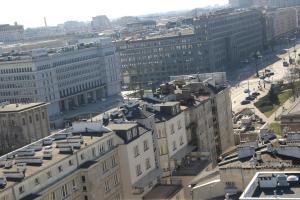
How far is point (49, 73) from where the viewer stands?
19550cm

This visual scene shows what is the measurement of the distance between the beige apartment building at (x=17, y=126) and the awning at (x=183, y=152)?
188ft

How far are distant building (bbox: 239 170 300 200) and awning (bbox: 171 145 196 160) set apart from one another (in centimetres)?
3546

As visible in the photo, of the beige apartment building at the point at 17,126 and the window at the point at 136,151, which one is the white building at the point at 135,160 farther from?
the beige apartment building at the point at 17,126

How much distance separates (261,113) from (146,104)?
248 feet

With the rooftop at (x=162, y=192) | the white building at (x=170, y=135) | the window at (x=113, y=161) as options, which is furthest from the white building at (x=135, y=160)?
the white building at (x=170, y=135)

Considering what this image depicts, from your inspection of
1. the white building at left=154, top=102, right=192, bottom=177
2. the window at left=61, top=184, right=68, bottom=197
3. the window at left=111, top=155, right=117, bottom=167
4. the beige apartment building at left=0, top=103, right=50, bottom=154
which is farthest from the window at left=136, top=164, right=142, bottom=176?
the beige apartment building at left=0, top=103, right=50, bottom=154

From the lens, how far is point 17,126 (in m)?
133

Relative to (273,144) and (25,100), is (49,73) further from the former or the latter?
(273,144)

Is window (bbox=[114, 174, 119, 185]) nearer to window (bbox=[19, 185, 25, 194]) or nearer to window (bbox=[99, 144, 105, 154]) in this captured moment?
window (bbox=[99, 144, 105, 154])

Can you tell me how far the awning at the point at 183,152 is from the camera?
82312mm

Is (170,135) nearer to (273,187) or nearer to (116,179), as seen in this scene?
(116,179)

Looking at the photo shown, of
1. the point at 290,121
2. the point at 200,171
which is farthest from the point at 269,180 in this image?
the point at 290,121

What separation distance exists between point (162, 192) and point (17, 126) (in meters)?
69.6

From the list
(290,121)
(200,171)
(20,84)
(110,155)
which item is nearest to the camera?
(110,155)
